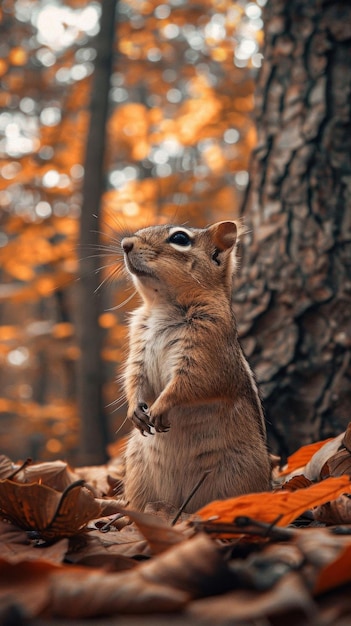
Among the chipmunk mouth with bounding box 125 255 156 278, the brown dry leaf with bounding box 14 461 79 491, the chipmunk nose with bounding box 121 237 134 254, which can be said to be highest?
the chipmunk nose with bounding box 121 237 134 254

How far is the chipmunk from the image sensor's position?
2.20m

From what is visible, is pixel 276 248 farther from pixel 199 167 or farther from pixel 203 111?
pixel 199 167

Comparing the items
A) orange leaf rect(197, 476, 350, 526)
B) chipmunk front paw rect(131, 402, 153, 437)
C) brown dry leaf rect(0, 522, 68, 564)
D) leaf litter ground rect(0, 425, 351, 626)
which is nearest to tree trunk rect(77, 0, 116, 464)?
chipmunk front paw rect(131, 402, 153, 437)

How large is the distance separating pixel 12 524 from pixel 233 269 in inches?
62.8

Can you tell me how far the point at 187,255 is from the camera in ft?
8.84

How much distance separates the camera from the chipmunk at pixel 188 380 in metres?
2.20

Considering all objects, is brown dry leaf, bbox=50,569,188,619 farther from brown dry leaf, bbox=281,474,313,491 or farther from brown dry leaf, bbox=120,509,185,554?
brown dry leaf, bbox=281,474,313,491

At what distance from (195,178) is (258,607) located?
7.73 meters

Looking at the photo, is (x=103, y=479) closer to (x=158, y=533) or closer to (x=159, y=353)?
(x=159, y=353)

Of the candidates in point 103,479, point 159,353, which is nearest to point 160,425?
point 159,353

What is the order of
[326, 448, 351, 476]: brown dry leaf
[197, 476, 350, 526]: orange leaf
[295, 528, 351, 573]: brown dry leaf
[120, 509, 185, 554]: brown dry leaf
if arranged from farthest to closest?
1. [326, 448, 351, 476]: brown dry leaf
2. [197, 476, 350, 526]: orange leaf
3. [120, 509, 185, 554]: brown dry leaf
4. [295, 528, 351, 573]: brown dry leaf

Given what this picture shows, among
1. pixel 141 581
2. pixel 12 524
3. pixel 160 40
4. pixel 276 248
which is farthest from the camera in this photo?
pixel 160 40

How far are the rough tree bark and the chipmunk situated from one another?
0.70m

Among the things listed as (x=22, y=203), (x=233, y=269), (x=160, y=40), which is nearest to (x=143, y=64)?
(x=160, y=40)
